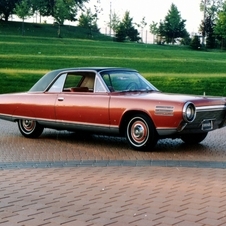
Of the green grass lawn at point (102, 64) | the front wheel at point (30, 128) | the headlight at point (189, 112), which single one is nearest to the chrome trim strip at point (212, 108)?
the headlight at point (189, 112)

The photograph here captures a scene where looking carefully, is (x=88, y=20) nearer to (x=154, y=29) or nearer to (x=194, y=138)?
(x=154, y=29)

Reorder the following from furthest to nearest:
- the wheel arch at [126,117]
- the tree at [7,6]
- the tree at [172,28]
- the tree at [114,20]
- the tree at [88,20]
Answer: the tree at [114,20] → the tree at [172,28] → the tree at [88,20] → the tree at [7,6] → the wheel arch at [126,117]

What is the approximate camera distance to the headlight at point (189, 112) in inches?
381

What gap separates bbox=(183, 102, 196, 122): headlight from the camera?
31.8ft

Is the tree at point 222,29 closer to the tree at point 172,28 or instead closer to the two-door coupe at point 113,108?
the tree at point 172,28

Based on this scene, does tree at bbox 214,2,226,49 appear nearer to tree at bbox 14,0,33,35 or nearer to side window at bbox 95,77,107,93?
tree at bbox 14,0,33,35

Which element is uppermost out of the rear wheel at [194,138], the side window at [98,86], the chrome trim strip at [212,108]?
the side window at [98,86]

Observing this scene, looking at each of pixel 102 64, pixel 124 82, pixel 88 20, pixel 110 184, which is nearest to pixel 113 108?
pixel 124 82

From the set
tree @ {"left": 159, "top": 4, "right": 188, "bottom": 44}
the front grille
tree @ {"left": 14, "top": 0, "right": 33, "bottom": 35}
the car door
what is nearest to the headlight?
the front grille

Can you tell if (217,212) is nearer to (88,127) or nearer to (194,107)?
(194,107)

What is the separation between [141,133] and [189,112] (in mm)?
1027

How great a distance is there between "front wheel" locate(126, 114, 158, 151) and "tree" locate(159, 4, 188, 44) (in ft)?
242

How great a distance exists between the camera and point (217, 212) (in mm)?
6004

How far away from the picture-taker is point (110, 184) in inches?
291
